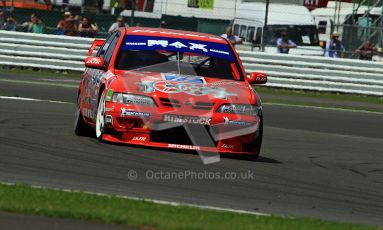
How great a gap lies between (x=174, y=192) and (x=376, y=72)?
16892 mm

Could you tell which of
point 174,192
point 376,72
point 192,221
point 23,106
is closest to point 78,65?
point 376,72

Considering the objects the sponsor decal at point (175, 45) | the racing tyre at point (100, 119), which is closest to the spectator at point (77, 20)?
the sponsor decal at point (175, 45)

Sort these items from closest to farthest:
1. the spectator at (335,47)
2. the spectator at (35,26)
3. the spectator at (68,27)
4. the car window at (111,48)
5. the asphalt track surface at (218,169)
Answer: the asphalt track surface at (218,169)
the car window at (111,48)
the spectator at (68,27)
the spectator at (35,26)
the spectator at (335,47)

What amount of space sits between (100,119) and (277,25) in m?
18.2

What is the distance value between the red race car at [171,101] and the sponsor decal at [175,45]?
0.01 meters

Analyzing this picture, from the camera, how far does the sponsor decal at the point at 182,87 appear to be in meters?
10.5

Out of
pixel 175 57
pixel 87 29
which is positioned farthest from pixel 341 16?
pixel 175 57

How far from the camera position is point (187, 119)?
10.4m

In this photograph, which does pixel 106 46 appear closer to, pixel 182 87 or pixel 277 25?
pixel 182 87

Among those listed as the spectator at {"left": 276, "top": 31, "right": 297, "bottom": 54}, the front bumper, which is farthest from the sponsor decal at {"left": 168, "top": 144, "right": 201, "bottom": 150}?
the spectator at {"left": 276, "top": 31, "right": 297, "bottom": 54}

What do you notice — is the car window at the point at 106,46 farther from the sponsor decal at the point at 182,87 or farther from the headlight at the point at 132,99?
the headlight at the point at 132,99

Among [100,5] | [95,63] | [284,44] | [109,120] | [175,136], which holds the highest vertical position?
[95,63]

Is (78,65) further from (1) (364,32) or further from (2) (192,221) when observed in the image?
(2) (192,221)

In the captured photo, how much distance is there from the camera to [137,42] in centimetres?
1162
